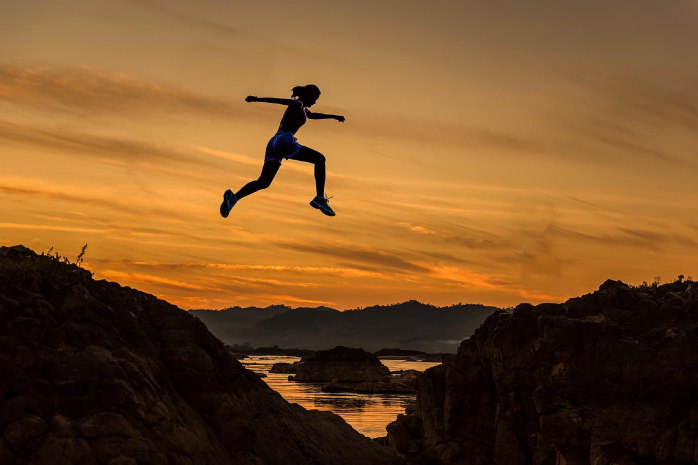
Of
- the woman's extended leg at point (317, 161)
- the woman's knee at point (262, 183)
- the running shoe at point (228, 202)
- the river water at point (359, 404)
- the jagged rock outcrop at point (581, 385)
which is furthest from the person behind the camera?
the river water at point (359, 404)

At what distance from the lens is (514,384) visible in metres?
28.6

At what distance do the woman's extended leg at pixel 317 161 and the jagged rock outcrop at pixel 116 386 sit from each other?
696 centimetres

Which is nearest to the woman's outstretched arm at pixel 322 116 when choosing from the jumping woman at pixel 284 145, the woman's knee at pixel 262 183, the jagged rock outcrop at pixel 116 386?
the jumping woman at pixel 284 145

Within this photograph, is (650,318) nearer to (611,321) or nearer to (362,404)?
(611,321)

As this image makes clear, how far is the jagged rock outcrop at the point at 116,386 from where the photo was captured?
1784 cm

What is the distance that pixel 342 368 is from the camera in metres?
170

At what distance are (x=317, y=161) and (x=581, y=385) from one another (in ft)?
40.9

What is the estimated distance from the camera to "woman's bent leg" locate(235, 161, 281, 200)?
1938 centimetres

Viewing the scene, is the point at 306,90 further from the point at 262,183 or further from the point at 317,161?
the point at 262,183

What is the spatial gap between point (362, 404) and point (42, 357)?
A: 95467 mm

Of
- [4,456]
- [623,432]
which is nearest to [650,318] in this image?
[623,432]

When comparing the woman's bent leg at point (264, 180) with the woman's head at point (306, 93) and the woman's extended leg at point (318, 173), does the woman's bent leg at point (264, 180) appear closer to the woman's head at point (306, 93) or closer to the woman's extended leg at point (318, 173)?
the woman's extended leg at point (318, 173)

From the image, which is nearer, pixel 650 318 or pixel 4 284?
pixel 4 284

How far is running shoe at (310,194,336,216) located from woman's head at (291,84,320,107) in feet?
8.52
